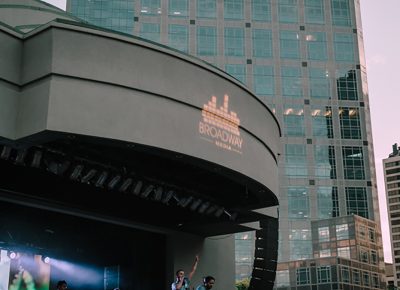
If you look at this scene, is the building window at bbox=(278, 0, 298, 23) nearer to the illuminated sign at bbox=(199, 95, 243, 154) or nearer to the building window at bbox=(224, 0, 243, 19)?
the building window at bbox=(224, 0, 243, 19)

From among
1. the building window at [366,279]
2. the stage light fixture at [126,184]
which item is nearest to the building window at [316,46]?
the building window at [366,279]

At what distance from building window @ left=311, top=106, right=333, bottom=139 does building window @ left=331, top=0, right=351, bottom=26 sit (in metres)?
14.5

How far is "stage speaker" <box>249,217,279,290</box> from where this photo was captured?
1994cm

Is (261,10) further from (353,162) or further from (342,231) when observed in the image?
(342,231)

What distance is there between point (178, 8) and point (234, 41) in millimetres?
9761

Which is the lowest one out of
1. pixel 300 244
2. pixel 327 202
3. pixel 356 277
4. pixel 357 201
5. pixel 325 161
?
pixel 356 277

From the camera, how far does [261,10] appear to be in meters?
91.0

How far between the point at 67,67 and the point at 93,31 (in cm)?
106

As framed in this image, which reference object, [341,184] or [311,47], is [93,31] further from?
[311,47]

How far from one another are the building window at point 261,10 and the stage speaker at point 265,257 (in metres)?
73.6

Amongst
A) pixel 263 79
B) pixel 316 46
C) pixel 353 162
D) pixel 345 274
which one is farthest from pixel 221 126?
pixel 316 46

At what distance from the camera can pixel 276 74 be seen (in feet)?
289

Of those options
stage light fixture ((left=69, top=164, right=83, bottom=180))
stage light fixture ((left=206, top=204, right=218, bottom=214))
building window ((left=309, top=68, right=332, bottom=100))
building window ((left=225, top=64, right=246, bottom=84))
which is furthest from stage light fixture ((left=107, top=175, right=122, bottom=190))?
building window ((left=309, top=68, right=332, bottom=100))

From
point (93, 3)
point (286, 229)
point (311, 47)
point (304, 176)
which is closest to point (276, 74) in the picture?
point (311, 47)
